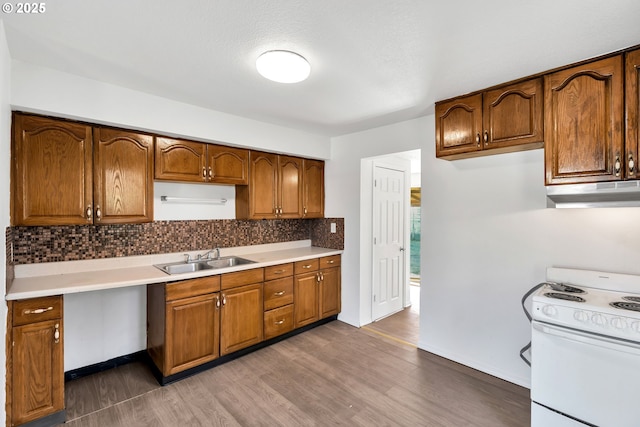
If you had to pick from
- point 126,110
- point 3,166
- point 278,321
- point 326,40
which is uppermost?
point 326,40

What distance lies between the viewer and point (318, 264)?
3668mm

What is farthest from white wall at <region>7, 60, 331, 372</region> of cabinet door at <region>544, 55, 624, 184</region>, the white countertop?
cabinet door at <region>544, 55, 624, 184</region>

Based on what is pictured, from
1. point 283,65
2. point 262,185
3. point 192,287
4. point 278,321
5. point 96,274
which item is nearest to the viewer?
point 283,65

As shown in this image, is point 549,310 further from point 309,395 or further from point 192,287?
point 192,287

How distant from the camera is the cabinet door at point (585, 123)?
5.95 feet

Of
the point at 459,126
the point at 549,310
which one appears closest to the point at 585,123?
the point at 459,126

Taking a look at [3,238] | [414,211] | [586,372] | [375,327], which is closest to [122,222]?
[3,238]

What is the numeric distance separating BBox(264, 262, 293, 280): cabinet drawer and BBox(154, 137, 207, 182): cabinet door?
44.3 inches

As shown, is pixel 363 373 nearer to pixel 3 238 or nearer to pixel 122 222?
pixel 122 222

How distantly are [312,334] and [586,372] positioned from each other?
2.46m

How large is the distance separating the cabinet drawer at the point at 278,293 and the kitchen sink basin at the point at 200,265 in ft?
1.14

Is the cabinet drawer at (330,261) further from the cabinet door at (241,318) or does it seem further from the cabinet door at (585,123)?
the cabinet door at (585,123)

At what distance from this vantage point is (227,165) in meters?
3.12

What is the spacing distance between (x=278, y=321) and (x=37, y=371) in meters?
1.89
